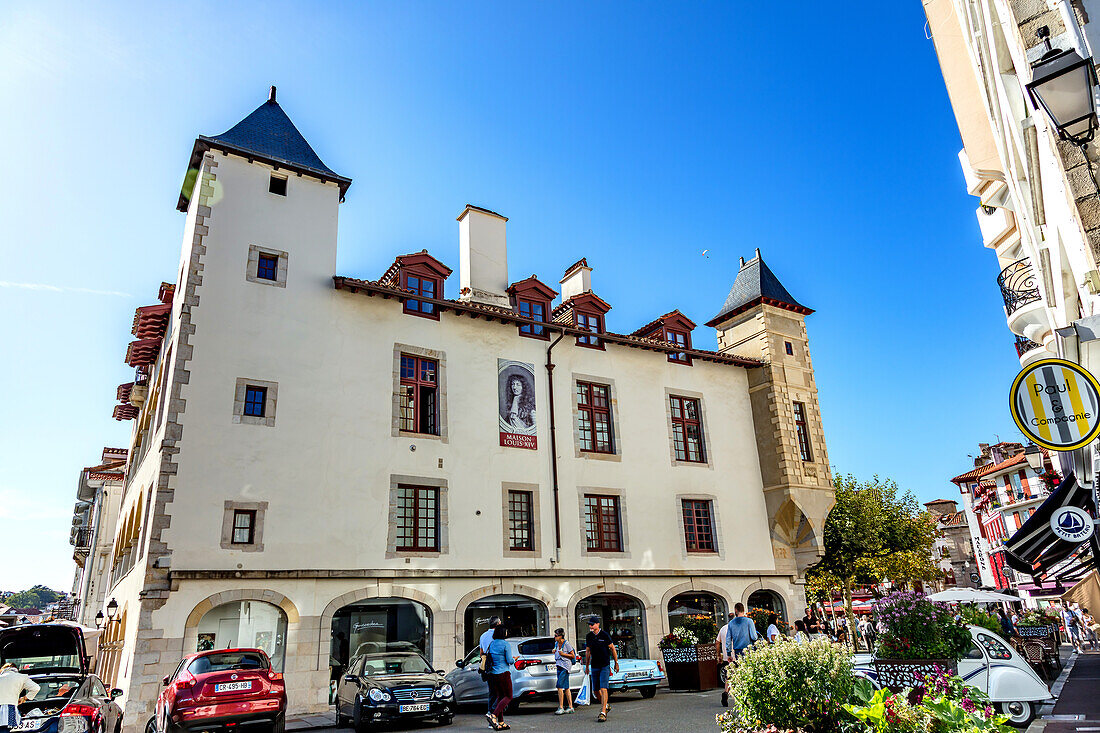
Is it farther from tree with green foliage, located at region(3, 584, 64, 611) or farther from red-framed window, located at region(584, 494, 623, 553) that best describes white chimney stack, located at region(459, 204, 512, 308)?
tree with green foliage, located at region(3, 584, 64, 611)

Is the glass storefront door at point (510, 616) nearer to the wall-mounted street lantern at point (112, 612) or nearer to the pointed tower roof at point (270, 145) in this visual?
the wall-mounted street lantern at point (112, 612)

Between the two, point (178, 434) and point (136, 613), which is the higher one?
point (178, 434)

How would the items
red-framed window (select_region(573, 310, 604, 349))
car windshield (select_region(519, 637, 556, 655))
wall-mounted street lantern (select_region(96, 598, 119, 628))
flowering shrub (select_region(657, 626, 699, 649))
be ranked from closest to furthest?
car windshield (select_region(519, 637, 556, 655)), flowering shrub (select_region(657, 626, 699, 649)), wall-mounted street lantern (select_region(96, 598, 119, 628)), red-framed window (select_region(573, 310, 604, 349))

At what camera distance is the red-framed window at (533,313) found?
22281 millimetres

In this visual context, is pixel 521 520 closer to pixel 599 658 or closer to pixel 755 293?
pixel 599 658

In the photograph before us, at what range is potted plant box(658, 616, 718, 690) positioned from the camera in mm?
16312

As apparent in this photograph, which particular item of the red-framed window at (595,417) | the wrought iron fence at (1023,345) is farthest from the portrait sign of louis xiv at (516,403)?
the wrought iron fence at (1023,345)

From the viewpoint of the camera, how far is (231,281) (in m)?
18.0

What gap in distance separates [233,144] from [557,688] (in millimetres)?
16115

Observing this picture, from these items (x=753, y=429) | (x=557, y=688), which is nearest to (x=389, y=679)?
(x=557, y=688)

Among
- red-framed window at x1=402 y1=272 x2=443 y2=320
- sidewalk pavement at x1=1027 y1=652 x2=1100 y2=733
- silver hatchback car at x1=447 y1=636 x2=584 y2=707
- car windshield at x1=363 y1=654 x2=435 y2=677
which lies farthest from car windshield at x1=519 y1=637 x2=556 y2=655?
red-framed window at x1=402 y1=272 x2=443 y2=320

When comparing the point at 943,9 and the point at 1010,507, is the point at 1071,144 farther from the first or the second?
the point at 1010,507

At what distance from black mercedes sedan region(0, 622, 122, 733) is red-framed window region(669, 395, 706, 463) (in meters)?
17.0

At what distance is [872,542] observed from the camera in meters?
30.4
